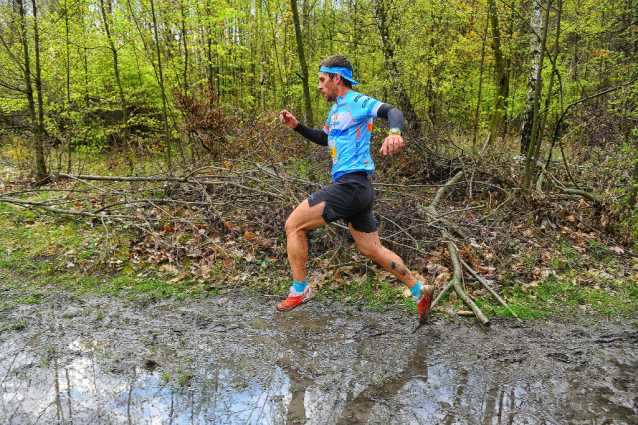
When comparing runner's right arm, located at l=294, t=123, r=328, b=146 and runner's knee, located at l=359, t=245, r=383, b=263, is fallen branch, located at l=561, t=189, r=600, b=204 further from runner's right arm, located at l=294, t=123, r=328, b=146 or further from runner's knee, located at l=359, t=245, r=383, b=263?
runner's right arm, located at l=294, t=123, r=328, b=146

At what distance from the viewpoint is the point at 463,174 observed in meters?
7.70

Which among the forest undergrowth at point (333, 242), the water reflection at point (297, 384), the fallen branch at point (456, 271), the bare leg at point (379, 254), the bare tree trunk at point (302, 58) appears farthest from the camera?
the bare tree trunk at point (302, 58)

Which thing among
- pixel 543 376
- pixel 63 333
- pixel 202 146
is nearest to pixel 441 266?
pixel 543 376

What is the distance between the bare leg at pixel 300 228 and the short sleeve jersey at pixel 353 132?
418mm

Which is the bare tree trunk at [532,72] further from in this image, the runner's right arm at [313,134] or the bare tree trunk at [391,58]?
the runner's right arm at [313,134]

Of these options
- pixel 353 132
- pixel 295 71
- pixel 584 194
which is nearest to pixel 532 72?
pixel 584 194

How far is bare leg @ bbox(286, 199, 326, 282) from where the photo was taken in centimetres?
367

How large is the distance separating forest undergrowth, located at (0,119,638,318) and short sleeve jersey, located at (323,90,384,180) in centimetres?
170

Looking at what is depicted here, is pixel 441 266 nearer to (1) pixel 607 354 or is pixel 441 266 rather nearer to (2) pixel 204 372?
(1) pixel 607 354

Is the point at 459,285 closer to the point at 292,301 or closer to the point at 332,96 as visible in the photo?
the point at 292,301

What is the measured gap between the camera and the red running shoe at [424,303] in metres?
3.93

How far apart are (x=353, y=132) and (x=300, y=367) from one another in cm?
211

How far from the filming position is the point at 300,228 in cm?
376

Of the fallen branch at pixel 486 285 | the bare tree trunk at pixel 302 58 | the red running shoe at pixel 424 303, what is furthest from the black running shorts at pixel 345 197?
the bare tree trunk at pixel 302 58
